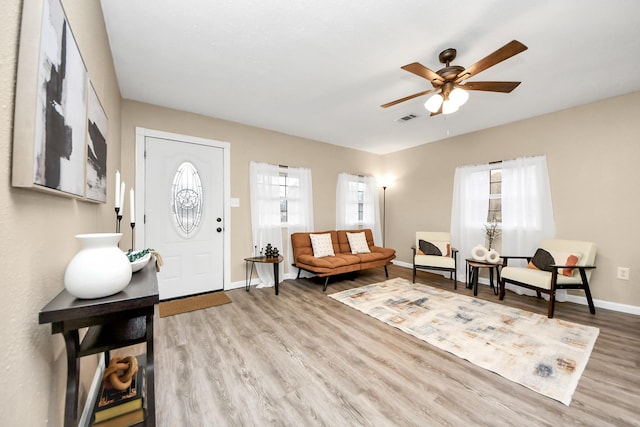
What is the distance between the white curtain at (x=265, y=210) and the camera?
393cm

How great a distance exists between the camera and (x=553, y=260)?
3.00m

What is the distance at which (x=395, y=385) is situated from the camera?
1702mm

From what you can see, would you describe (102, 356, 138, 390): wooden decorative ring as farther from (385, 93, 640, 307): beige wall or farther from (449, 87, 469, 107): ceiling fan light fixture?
(385, 93, 640, 307): beige wall

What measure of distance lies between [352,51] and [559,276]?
3370mm

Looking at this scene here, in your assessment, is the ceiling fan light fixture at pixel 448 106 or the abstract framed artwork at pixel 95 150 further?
the ceiling fan light fixture at pixel 448 106

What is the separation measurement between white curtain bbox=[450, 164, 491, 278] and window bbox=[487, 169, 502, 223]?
2.5 inches

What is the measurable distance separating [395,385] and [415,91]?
2928mm

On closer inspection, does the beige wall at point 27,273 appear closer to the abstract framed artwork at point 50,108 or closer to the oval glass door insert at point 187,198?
the abstract framed artwork at point 50,108

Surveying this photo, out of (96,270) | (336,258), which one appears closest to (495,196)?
(336,258)

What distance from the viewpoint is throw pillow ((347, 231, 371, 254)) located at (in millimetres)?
4514

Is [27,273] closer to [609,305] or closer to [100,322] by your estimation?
[100,322]

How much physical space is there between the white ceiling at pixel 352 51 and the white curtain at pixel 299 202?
4.04 feet

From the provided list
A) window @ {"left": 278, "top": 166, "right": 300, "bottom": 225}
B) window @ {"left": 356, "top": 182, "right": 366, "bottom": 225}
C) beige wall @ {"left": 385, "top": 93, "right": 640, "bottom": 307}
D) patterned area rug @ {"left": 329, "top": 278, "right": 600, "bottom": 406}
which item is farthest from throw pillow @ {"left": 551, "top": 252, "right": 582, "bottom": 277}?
window @ {"left": 278, "top": 166, "right": 300, "bottom": 225}

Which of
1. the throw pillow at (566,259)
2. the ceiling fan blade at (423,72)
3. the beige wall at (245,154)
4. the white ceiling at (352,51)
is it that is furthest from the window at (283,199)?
the throw pillow at (566,259)
